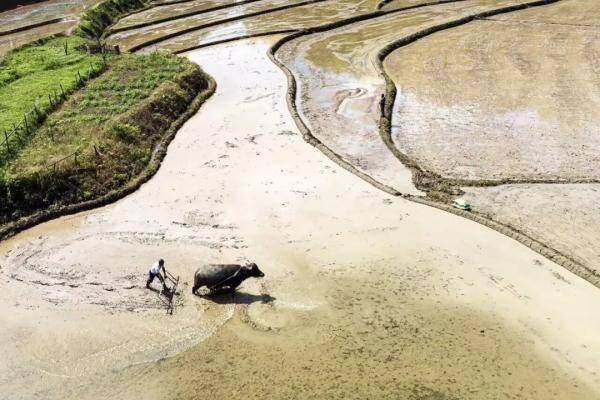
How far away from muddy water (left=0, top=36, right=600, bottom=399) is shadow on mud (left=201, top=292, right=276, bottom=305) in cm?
5

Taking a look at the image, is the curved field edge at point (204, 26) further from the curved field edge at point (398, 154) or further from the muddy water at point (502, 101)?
the muddy water at point (502, 101)

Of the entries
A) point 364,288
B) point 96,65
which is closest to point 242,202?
point 364,288

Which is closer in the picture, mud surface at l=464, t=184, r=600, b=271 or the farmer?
the farmer

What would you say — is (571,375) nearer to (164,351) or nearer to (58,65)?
(164,351)

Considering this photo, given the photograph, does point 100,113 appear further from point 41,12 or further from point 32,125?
point 41,12

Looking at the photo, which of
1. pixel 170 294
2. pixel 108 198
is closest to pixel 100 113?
pixel 108 198

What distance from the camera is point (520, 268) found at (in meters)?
13.2

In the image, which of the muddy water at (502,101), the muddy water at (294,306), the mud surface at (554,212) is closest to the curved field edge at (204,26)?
the muddy water at (502,101)

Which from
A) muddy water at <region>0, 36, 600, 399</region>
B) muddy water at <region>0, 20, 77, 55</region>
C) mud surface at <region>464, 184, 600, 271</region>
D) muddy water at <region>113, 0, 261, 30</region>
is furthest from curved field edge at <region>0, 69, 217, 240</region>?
muddy water at <region>113, 0, 261, 30</region>

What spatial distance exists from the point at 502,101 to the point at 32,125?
63.7 feet

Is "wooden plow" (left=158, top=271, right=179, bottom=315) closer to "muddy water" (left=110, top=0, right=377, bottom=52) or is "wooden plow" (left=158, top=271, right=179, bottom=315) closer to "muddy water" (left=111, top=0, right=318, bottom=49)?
"muddy water" (left=110, top=0, right=377, bottom=52)

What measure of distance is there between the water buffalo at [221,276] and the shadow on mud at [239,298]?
0.88ft

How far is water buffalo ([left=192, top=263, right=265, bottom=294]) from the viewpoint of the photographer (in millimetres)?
12484

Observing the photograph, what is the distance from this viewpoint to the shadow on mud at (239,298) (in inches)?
501
